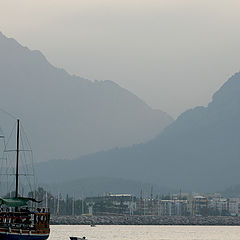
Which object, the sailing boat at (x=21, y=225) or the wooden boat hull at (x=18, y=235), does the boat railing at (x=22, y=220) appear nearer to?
the sailing boat at (x=21, y=225)

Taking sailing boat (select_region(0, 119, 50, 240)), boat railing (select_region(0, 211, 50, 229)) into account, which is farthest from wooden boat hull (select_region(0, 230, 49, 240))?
boat railing (select_region(0, 211, 50, 229))

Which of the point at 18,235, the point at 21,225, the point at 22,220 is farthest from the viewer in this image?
the point at 22,220

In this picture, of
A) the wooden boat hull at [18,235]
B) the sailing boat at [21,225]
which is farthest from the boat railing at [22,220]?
the wooden boat hull at [18,235]

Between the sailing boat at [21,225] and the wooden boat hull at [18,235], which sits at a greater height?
the sailing boat at [21,225]

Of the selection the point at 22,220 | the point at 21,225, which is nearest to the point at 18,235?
the point at 21,225

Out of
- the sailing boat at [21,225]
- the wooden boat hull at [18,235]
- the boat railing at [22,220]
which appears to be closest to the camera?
the wooden boat hull at [18,235]

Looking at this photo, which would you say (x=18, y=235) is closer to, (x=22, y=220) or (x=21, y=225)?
(x=21, y=225)

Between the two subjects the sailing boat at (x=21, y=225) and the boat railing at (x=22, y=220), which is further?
the boat railing at (x=22, y=220)

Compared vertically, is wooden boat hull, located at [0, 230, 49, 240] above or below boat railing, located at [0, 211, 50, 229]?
below

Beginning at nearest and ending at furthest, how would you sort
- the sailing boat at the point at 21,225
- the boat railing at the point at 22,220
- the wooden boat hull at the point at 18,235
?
the wooden boat hull at the point at 18,235, the sailing boat at the point at 21,225, the boat railing at the point at 22,220

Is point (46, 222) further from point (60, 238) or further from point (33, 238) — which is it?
point (60, 238)

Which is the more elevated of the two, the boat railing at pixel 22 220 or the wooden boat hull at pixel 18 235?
the boat railing at pixel 22 220

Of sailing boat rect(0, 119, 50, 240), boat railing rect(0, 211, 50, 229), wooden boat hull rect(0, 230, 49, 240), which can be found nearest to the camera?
Answer: wooden boat hull rect(0, 230, 49, 240)

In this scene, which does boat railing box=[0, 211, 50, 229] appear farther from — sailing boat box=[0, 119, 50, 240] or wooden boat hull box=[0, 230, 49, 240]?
wooden boat hull box=[0, 230, 49, 240]
